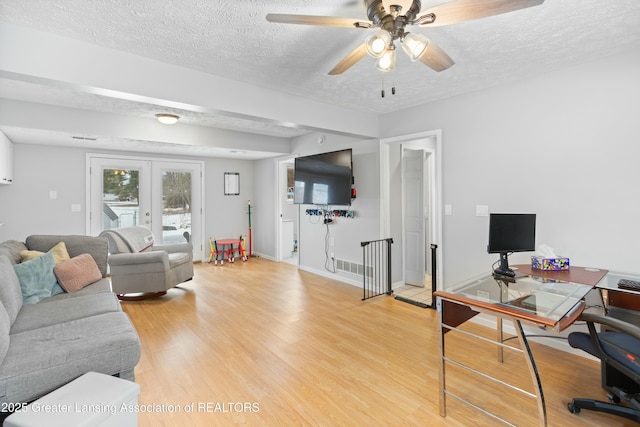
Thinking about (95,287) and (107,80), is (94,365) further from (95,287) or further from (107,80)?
(107,80)

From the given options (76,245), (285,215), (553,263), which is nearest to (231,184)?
(285,215)

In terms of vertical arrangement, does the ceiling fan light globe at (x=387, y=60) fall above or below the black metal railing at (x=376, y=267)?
above

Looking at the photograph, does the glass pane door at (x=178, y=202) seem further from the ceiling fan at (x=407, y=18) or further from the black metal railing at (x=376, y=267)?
the ceiling fan at (x=407, y=18)


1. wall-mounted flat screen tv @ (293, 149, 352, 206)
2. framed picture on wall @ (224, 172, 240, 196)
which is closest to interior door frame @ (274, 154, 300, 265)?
framed picture on wall @ (224, 172, 240, 196)

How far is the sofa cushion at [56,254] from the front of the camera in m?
2.85

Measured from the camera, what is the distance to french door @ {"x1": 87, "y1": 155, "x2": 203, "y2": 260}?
525 centimetres

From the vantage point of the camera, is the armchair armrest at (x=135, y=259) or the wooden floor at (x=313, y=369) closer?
the wooden floor at (x=313, y=369)

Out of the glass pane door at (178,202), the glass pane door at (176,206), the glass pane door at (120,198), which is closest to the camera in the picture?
the glass pane door at (120,198)

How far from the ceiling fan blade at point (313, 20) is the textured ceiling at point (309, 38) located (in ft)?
0.84

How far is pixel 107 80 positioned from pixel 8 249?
1.85 metres

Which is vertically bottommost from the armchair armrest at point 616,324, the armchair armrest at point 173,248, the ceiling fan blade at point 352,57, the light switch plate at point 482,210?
the armchair armrest at point 616,324

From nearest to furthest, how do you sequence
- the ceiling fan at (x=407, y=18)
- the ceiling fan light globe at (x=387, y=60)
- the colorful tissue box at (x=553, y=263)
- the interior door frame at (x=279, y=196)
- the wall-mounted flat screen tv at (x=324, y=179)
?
1. the ceiling fan at (x=407, y=18)
2. the ceiling fan light globe at (x=387, y=60)
3. the colorful tissue box at (x=553, y=263)
4. the wall-mounted flat screen tv at (x=324, y=179)
5. the interior door frame at (x=279, y=196)

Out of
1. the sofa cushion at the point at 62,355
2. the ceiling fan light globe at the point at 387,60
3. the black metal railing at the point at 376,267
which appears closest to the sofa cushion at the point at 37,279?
the sofa cushion at the point at 62,355

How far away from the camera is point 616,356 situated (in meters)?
1.62
